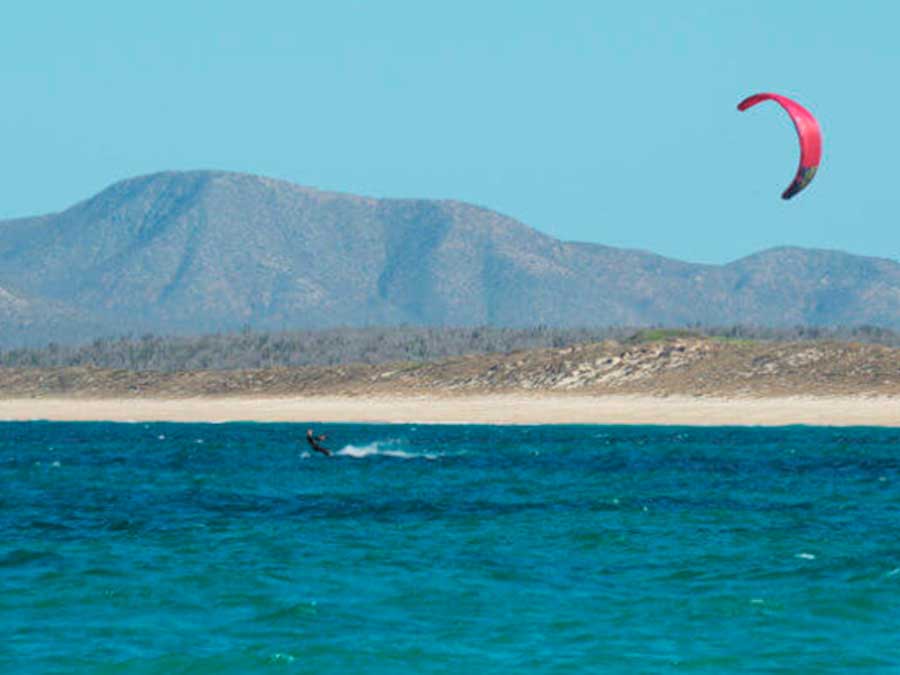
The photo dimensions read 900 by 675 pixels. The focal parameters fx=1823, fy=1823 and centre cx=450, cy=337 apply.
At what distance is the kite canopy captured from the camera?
58.8 metres

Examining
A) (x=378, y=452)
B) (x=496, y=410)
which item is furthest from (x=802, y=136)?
(x=496, y=410)

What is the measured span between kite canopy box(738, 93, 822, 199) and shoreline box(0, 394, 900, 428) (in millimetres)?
18046

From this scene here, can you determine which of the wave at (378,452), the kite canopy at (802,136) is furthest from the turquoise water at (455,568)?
the kite canopy at (802,136)

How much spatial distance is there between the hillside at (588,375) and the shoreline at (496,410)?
103 cm

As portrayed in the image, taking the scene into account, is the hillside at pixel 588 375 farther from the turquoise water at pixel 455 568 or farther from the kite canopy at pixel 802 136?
the turquoise water at pixel 455 568

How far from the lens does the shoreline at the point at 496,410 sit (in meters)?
79.1

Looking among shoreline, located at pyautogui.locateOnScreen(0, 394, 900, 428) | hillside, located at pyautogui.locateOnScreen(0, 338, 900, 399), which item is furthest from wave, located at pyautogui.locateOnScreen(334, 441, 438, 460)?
hillside, located at pyautogui.locateOnScreen(0, 338, 900, 399)

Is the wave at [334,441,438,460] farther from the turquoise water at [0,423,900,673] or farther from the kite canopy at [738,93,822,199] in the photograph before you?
the kite canopy at [738,93,822,199]

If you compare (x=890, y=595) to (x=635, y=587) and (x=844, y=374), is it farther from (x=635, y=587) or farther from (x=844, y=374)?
(x=844, y=374)

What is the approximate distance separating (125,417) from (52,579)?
65.5 m

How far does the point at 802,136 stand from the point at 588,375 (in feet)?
108

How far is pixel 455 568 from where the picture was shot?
99.9 ft

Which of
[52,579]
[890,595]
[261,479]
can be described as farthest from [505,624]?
[261,479]

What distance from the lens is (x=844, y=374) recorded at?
3364 inches
